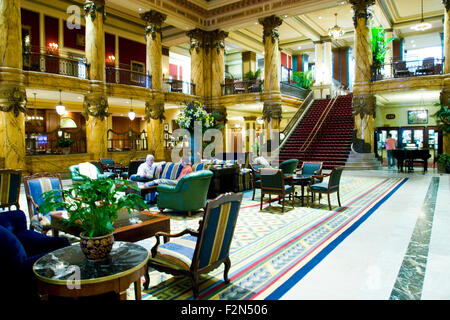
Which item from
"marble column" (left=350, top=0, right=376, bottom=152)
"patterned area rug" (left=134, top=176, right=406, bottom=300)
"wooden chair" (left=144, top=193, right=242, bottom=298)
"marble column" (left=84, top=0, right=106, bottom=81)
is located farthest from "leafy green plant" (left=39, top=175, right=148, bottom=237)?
"marble column" (left=350, top=0, right=376, bottom=152)

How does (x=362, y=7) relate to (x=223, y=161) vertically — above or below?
above

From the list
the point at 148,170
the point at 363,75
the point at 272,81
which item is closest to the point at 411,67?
the point at 363,75

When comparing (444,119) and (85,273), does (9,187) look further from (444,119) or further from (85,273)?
(444,119)

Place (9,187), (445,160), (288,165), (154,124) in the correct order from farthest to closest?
(154,124) → (445,160) → (288,165) → (9,187)

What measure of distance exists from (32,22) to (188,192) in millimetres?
12028

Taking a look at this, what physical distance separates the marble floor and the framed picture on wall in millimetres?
12975

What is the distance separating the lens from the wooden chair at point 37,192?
3.89 metres

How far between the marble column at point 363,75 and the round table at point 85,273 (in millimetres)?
12506

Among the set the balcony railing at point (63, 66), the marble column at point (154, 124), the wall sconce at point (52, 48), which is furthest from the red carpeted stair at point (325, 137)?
the wall sconce at point (52, 48)

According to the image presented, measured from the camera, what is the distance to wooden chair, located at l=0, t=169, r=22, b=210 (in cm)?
536

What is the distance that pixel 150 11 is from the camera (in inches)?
550

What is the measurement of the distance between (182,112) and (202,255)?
4890 mm

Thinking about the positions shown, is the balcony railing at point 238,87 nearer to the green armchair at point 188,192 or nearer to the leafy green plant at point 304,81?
the leafy green plant at point 304,81

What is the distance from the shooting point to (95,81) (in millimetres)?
11922
